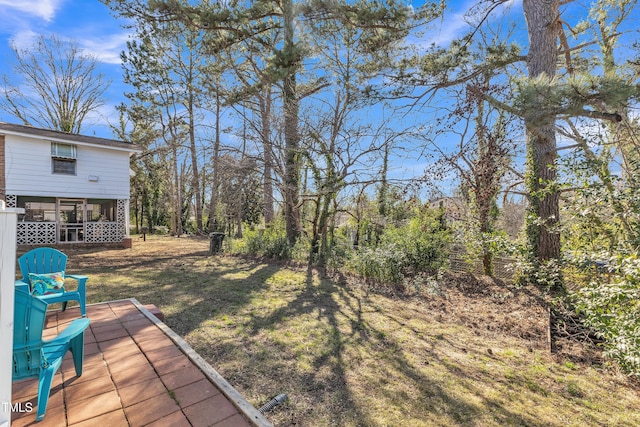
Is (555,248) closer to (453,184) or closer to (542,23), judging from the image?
(453,184)

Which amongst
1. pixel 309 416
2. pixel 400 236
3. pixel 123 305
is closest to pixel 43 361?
pixel 309 416

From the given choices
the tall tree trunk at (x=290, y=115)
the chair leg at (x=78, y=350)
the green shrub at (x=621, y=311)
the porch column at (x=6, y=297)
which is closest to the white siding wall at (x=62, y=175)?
the tall tree trunk at (x=290, y=115)

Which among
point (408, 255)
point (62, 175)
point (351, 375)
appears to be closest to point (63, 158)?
point (62, 175)

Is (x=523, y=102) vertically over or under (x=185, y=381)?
over

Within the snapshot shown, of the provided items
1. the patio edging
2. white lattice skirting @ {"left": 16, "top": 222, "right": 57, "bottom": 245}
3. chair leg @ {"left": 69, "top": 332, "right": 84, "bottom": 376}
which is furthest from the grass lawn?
white lattice skirting @ {"left": 16, "top": 222, "right": 57, "bottom": 245}

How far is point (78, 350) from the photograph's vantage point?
2217mm

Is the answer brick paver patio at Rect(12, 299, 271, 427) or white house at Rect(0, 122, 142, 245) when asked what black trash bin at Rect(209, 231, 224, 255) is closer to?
white house at Rect(0, 122, 142, 245)

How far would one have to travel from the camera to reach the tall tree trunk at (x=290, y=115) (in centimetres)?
781

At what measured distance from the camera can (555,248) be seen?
5.41m

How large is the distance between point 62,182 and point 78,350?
12.2 m

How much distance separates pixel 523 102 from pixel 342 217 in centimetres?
693

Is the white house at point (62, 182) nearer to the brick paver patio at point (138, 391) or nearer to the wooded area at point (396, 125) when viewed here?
the wooded area at point (396, 125)

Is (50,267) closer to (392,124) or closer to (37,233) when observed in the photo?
(392,124)

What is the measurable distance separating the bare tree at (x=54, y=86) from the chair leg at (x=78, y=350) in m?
20.7
